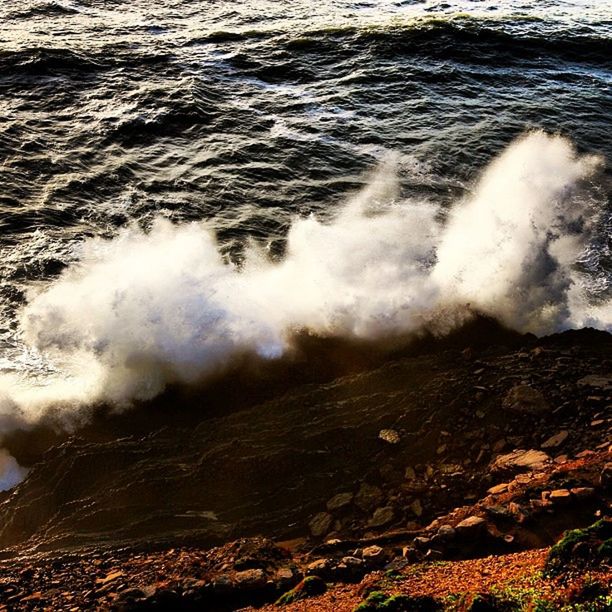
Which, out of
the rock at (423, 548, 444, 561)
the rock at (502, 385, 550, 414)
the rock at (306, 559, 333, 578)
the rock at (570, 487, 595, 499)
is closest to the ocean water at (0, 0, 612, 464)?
the rock at (502, 385, 550, 414)

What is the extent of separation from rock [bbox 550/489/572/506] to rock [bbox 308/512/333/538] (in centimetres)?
316

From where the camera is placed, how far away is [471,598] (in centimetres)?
621

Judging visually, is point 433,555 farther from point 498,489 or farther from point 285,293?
point 285,293

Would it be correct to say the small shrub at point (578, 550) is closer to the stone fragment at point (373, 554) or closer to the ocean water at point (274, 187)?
the stone fragment at point (373, 554)

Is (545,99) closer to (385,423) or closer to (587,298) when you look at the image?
(587,298)

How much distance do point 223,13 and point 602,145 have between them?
917 inches

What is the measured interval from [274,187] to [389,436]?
1097 cm

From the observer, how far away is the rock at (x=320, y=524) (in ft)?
28.8

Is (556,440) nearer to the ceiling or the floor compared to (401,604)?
nearer to the floor

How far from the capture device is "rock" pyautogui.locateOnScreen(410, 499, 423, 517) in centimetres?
871

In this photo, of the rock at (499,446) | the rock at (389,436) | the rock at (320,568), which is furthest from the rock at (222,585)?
the rock at (499,446)

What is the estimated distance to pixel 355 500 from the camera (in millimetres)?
9133

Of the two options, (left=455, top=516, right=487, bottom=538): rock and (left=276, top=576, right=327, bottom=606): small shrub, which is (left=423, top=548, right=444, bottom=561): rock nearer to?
(left=455, top=516, right=487, bottom=538): rock

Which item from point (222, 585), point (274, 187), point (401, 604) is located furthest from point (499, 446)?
point (274, 187)
